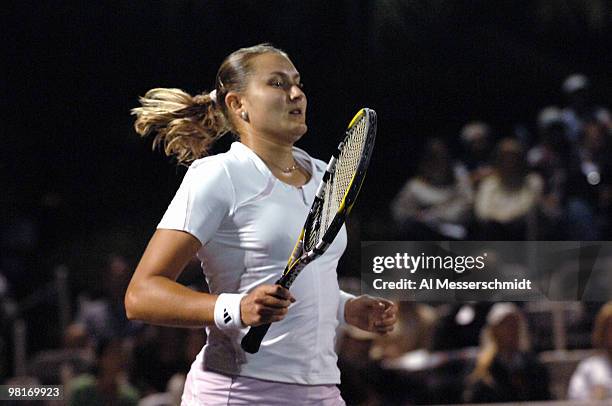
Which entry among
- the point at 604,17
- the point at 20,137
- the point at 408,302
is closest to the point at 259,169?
the point at 408,302

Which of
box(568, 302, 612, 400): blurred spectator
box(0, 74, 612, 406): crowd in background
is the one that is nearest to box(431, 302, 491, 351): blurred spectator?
box(0, 74, 612, 406): crowd in background

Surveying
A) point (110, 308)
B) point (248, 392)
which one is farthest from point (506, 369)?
point (248, 392)

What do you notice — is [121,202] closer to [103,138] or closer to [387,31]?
[103,138]

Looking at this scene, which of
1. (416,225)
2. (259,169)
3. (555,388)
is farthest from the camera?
(416,225)

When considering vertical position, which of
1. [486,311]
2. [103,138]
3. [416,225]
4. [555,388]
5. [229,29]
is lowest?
[555,388]

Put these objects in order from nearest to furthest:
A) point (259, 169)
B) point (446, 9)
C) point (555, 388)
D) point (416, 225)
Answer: point (259, 169)
point (555, 388)
point (416, 225)
point (446, 9)

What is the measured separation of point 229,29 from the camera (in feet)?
14.9

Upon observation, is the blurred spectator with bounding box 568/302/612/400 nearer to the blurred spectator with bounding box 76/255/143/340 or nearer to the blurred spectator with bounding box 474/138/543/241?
the blurred spectator with bounding box 474/138/543/241

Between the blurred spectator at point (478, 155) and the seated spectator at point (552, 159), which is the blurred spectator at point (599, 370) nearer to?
the seated spectator at point (552, 159)

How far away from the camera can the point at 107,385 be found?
3.88 meters

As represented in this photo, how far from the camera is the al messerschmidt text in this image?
13.2 feet

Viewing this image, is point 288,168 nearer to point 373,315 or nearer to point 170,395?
point 373,315

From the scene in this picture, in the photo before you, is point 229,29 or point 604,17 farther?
point 604,17

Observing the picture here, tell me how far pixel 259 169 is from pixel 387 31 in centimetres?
289
